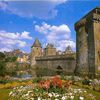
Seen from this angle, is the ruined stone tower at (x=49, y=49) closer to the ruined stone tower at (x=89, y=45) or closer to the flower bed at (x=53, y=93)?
the ruined stone tower at (x=89, y=45)

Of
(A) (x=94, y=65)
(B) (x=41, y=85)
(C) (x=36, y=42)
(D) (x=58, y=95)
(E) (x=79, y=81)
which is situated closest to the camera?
(D) (x=58, y=95)

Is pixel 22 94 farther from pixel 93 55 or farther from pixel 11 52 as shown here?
pixel 11 52

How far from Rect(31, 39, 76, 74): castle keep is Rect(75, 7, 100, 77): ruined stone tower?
18851 millimetres

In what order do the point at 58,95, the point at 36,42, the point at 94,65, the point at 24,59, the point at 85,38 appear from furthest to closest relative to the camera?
the point at 24,59, the point at 36,42, the point at 85,38, the point at 94,65, the point at 58,95

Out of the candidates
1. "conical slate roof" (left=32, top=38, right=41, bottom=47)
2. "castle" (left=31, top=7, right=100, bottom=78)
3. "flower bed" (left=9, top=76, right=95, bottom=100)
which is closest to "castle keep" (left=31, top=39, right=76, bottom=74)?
"conical slate roof" (left=32, top=38, right=41, bottom=47)

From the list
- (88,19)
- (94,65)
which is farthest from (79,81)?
(88,19)

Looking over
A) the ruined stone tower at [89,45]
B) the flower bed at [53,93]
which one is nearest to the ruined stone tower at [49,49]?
the ruined stone tower at [89,45]

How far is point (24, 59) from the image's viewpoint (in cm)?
13075

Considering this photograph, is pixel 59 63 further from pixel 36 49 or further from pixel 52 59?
pixel 36 49

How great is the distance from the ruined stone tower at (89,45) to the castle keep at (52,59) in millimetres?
18851

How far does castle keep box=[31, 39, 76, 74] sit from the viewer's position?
47.6 metres

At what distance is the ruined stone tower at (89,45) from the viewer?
24.7 m

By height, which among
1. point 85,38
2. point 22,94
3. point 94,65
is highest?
point 85,38

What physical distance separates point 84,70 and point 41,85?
17329 millimetres
